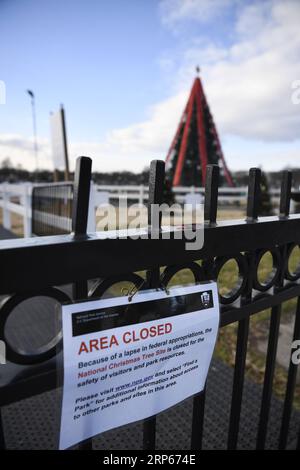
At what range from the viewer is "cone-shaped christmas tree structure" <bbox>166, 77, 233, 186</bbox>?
24172 mm

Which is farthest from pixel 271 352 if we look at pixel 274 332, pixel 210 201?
pixel 210 201

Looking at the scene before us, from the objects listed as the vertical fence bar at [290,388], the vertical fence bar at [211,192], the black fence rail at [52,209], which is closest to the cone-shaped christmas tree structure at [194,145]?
the black fence rail at [52,209]

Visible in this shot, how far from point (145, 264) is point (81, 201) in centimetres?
22

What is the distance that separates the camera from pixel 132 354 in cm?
75

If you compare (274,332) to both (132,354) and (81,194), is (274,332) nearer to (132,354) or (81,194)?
(132,354)

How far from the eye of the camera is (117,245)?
27.6 inches

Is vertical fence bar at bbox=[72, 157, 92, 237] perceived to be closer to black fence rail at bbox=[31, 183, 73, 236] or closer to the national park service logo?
the national park service logo

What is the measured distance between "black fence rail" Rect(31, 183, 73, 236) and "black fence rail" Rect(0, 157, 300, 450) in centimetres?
484

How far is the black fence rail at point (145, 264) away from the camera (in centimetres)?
61

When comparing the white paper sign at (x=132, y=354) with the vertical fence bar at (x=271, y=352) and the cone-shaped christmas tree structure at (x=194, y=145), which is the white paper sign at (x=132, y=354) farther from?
the cone-shaped christmas tree structure at (x=194, y=145)

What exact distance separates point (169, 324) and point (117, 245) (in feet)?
0.84

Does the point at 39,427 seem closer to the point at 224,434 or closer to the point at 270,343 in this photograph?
the point at 224,434

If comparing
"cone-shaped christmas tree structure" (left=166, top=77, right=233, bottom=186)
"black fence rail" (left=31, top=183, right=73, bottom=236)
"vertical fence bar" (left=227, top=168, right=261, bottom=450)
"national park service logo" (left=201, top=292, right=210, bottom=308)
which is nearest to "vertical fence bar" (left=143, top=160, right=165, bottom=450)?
"national park service logo" (left=201, top=292, right=210, bottom=308)

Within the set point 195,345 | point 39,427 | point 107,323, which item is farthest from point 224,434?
point 107,323
